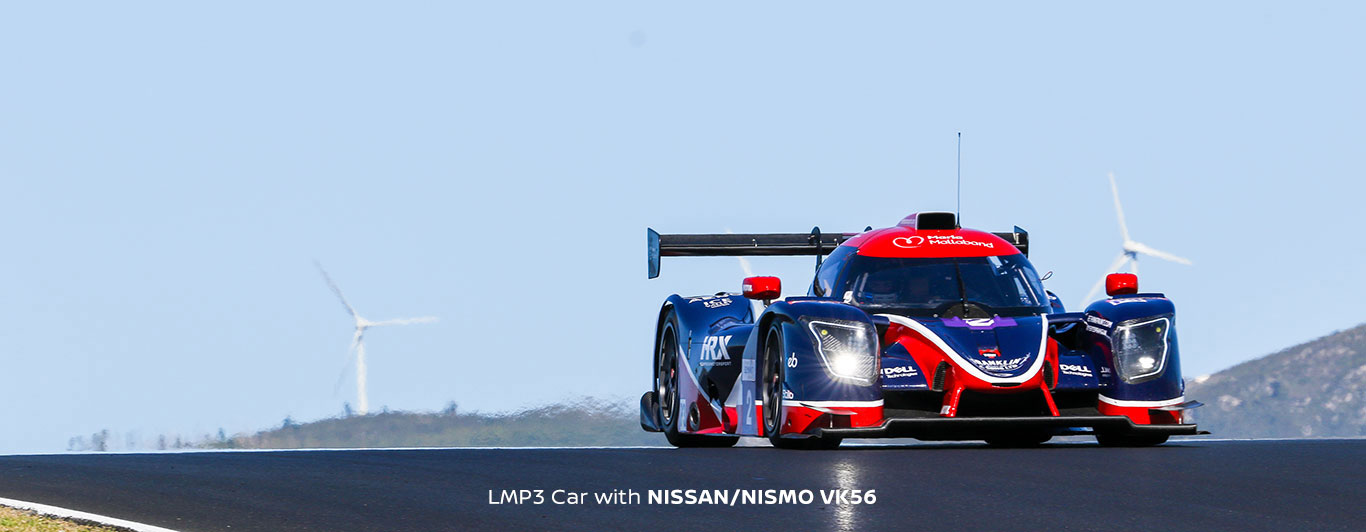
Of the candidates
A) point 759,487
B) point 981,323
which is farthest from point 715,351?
point 759,487

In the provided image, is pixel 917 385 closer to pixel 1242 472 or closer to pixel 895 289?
pixel 895 289

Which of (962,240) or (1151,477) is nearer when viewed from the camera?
(1151,477)

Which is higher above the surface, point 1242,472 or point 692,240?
point 692,240

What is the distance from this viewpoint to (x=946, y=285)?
15000 mm

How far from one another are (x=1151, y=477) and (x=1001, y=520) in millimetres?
2212

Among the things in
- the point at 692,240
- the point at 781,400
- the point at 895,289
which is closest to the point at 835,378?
the point at 781,400

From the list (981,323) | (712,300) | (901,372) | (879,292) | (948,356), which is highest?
(879,292)

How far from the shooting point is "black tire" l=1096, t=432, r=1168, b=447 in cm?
1404

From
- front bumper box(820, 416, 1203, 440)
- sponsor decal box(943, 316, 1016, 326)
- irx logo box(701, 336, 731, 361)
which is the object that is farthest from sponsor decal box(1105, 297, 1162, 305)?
irx logo box(701, 336, 731, 361)

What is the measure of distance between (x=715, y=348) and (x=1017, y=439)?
2.81m

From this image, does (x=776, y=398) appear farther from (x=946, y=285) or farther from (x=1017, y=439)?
(x=1017, y=439)

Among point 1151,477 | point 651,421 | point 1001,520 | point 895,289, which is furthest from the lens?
point 651,421

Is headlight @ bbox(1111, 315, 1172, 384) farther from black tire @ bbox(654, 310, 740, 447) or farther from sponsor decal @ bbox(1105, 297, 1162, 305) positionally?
Answer: black tire @ bbox(654, 310, 740, 447)

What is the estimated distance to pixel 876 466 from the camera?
37.1ft
